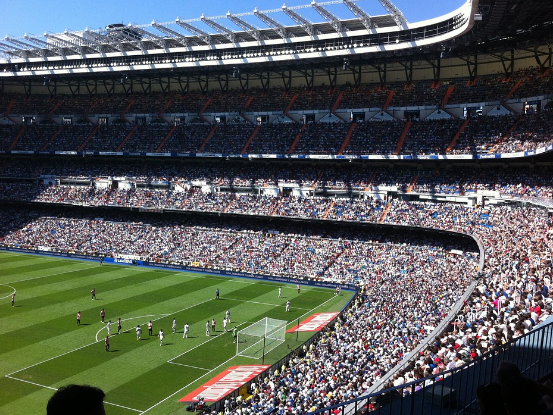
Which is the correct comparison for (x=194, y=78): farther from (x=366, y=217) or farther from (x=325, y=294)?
(x=325, y=294)

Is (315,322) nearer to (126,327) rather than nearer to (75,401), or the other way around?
(126,327)

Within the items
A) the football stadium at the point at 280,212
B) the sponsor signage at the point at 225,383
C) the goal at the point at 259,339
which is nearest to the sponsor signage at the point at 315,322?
the football stadium at the point at 280,212

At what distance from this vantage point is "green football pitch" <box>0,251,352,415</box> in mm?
23703

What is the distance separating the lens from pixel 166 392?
2348 cm

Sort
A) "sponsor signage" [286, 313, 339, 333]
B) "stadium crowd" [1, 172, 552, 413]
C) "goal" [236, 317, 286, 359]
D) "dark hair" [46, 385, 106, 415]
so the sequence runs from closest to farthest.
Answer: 1. "dark hair" [46, 385, 106, 415]
2. "stadium crowd" [1, 172, 552, 413]
3. "goal" [236, 317, 286, 359]
4. "sponsor signage" [286, 313, 339, 333]

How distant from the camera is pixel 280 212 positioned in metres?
54.1

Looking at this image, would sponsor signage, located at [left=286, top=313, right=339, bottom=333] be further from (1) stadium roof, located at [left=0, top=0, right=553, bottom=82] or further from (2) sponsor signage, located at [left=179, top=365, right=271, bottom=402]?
(1) stadium roof, located at [left=0, top=0, right=553, bottom=82]

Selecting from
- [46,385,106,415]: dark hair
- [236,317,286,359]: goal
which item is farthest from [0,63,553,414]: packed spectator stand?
[46,385,106,415]: dark hair

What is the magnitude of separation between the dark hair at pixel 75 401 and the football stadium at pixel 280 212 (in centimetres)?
321

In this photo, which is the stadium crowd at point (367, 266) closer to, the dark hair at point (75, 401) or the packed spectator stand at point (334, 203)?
the packed spectator stand at point (334, 203)

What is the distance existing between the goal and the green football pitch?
0.53 m

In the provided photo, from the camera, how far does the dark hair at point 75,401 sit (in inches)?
116

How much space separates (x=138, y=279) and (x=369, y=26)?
33.1 meters

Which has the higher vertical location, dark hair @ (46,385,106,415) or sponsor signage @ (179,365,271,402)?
dark hair @ (46,385,106,415)
